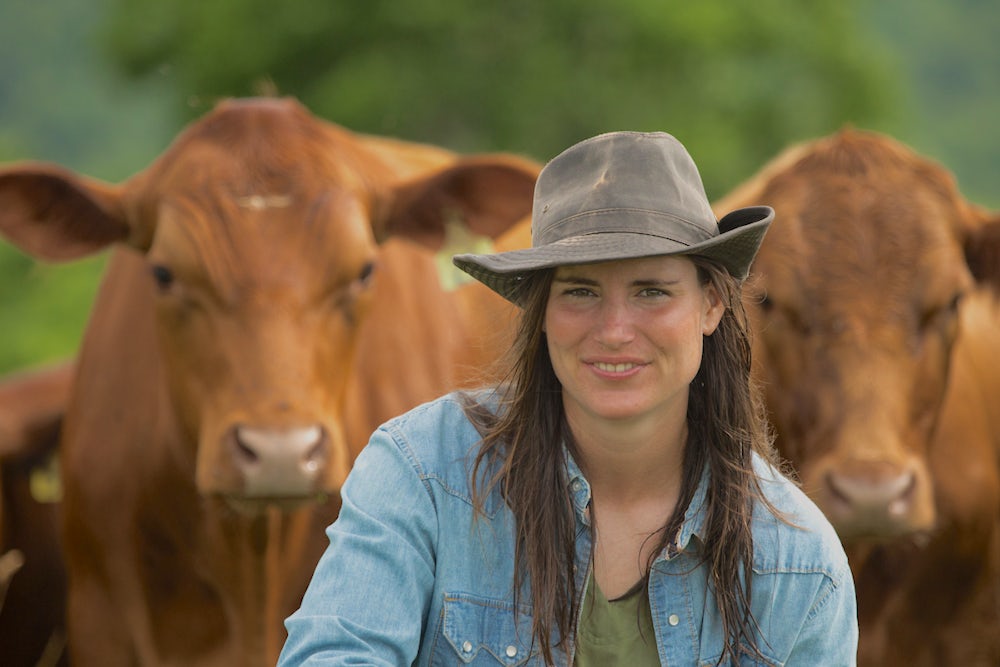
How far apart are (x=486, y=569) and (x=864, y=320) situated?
7.94 ft

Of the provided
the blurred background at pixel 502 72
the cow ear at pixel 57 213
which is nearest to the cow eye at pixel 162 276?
the cow ear at pixel 57 213

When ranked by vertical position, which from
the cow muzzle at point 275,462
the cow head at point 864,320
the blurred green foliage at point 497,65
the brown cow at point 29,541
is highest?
the blurred green foliage at point 497,65

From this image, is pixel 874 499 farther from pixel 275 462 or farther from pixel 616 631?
pixel 616 631

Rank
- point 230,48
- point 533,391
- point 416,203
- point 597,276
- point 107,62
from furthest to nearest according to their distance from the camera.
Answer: point 107,62
point 230,48
point 416,203
point 533,391
point 597,276

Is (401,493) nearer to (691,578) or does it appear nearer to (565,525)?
(565,525)

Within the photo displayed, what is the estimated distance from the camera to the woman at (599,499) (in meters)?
2.74

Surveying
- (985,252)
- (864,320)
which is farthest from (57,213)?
(985,252)

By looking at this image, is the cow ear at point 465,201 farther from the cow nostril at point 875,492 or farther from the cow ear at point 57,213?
the cow nostril at point 875,492

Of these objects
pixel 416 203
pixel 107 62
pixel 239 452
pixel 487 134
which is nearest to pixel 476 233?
pixel 416 203

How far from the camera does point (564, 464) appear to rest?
292 cm

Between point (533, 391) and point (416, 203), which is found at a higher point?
point (416, 203)

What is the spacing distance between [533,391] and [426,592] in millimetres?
458

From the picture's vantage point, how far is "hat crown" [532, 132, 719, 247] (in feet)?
8.96

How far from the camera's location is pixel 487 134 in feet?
57.6
